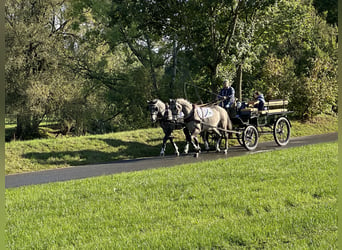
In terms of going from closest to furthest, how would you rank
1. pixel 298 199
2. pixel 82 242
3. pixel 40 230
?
pixel 82 242, pixel 40 230, pixel 298 199

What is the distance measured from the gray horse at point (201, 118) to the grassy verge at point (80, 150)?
9.47 ft

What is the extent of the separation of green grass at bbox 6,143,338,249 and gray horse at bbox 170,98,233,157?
14.2ft

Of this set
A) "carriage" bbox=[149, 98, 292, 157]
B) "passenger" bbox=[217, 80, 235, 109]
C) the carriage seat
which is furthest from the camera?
the carriage seat

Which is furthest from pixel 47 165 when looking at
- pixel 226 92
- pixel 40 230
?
pixel 40 230

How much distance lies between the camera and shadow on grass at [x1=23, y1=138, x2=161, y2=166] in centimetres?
1520

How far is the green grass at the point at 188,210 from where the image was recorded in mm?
5316

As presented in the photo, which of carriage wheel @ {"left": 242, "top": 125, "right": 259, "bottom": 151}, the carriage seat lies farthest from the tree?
the carriage seat

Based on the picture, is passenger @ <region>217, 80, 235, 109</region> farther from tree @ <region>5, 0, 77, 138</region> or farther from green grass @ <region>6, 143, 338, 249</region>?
tree @ <region>5, 0, 77, 138</region>

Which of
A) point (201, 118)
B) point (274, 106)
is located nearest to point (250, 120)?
point (274, 106)

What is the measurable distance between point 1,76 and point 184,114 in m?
13.2

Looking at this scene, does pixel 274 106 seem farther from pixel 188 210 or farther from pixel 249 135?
pixel 188 210

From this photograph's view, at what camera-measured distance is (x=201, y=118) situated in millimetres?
14930

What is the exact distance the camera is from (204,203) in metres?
7.09

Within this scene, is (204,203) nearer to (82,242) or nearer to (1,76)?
(82,242)
